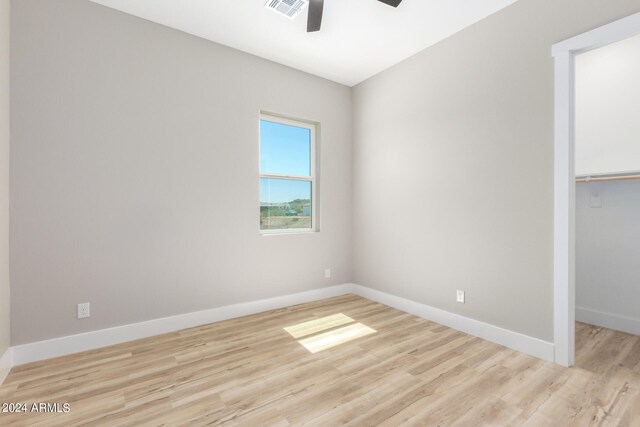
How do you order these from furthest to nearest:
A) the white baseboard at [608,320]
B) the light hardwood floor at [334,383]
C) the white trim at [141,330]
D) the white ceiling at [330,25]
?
the white baseboard at [608,320], the white ceiling at [330,25], the white trim at [141,330], the light hardwood floor at [334,383]

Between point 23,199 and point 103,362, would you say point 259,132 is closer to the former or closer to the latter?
point 23,199

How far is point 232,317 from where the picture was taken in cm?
317

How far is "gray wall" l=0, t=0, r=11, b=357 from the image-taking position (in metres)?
2.04

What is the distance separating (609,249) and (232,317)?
3705 millimetres

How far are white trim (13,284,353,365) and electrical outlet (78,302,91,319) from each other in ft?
0.49

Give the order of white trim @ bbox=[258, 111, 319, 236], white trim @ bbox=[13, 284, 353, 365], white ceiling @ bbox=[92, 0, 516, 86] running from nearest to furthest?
white trim @ bbox=[13, 284, 353, 365] → white ceiling @ bbox=[92, 0, 516, 86] → white trim @ bbox=[258, 111, 319, 236]

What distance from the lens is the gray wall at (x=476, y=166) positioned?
7.58 ft

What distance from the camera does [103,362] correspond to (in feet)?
7.36

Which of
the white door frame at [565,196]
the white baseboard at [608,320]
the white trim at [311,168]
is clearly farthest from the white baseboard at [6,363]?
the white baseboard at [608,320]

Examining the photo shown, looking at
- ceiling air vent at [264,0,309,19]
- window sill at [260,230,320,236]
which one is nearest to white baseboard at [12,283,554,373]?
window sill at [260,230,320,236]

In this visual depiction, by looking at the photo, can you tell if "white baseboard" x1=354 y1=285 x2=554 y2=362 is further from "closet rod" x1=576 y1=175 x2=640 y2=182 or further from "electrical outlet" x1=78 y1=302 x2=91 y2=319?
"electrical outlet" x1=78 y1=302 x2=91 y2=319

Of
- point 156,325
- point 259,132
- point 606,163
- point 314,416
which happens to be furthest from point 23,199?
point 606,163

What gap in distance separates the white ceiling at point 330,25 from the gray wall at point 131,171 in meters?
0.17

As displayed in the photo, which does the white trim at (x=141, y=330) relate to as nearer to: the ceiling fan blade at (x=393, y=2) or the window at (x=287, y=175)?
the window at (x=287, y=175)
